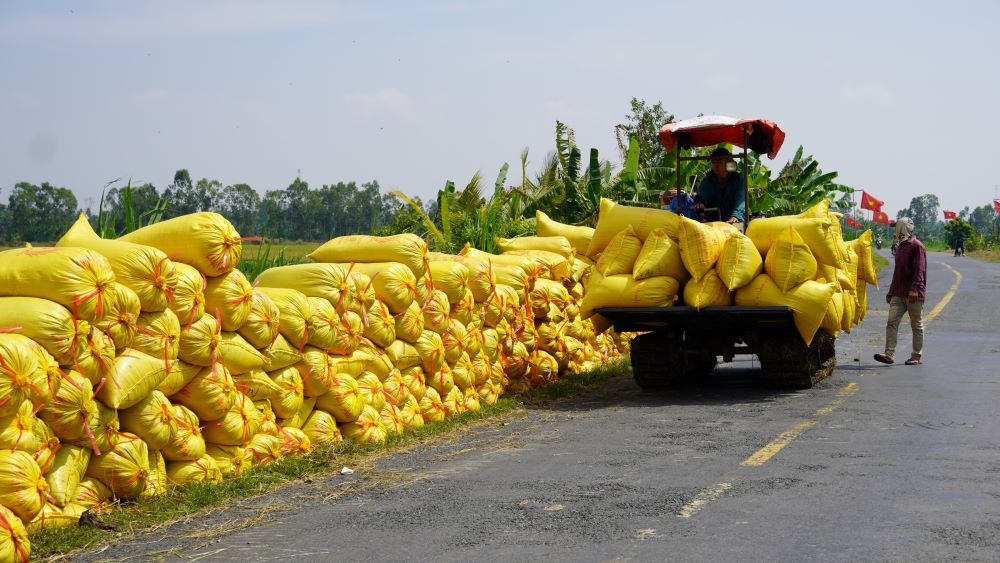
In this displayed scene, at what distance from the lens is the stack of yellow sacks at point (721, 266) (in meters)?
10.5

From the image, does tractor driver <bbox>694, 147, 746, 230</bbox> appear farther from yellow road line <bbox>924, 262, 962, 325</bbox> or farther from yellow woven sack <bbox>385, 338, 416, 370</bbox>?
yellow road line <bbox>924, 262, 962, 325</bbox>

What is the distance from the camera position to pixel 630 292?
35.6 ft

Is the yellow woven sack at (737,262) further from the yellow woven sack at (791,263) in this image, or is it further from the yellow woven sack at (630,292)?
the yellow woven sack at (630,292)

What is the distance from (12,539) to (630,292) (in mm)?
7002

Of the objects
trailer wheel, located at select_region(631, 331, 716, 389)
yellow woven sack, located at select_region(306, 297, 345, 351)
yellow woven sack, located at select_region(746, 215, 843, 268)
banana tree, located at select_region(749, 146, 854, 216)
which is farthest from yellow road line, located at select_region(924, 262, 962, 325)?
yellow woven sack, located at select_region(306, 297, 345, 351)

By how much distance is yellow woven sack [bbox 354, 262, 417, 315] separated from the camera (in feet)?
29.9

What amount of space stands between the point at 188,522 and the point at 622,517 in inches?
99.0

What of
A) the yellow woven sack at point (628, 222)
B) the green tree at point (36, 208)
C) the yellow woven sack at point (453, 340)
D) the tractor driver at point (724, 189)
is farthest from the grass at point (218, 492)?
the green tree at point (36, 208)

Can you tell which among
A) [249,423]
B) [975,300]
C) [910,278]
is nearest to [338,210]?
[975,300]

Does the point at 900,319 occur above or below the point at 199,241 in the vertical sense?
below

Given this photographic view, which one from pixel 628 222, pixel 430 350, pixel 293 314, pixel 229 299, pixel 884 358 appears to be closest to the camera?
pixel 229 299

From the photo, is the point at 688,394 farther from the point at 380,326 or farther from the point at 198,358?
the point at 198,358

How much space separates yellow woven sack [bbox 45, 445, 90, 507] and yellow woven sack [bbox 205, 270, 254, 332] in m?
1.49

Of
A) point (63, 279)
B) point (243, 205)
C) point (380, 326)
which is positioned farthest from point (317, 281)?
point (243, 205)
